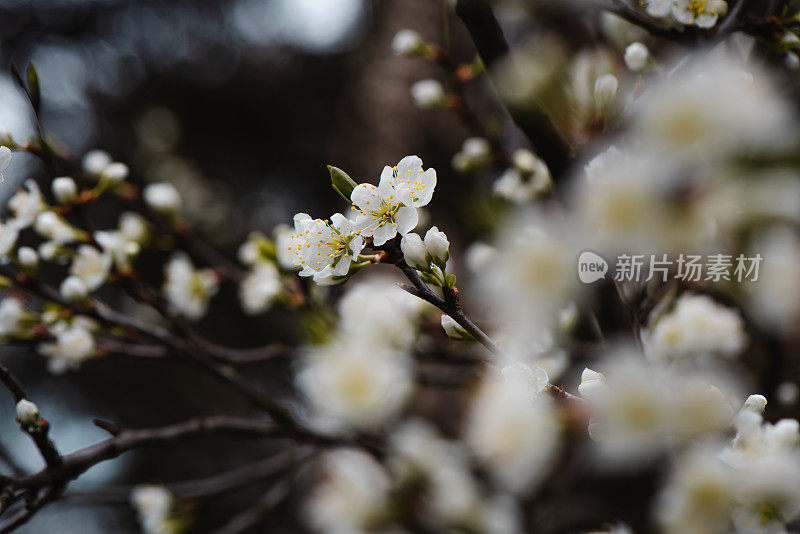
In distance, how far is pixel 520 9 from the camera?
99cm

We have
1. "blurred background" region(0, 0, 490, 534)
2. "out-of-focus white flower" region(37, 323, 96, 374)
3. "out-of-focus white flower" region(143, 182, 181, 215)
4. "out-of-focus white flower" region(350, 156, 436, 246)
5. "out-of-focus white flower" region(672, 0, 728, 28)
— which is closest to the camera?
"out-of-focus white flower" region(350, 156, 436, 246)

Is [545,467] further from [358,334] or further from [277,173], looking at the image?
[277,173]

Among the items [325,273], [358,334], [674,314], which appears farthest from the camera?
[358,334]

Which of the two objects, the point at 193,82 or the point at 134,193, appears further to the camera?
the point at 193,82

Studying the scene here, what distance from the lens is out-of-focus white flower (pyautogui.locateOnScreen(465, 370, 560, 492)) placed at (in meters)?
0.72

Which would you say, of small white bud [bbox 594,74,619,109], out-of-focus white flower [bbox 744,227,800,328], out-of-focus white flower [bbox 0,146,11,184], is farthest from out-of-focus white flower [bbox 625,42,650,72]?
out-of-focus white flower [bbox 0,146,11,184]

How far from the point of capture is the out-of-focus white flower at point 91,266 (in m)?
0.73

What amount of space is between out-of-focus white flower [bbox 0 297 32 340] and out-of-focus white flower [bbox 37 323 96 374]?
1.6 inches

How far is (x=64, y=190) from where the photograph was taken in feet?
2.34

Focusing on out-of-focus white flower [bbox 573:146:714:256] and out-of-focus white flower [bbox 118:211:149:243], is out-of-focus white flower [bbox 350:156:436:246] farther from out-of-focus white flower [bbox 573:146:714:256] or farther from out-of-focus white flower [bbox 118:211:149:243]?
out-of-focus white flower [bbox 118:211:149:243]

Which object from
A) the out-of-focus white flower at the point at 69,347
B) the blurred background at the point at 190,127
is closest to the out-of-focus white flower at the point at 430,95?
the out-of-focus white flower at the point at 69,347

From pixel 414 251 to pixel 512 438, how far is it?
1.51 feet

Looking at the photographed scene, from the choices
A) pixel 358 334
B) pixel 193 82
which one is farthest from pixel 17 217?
pixel 193 82

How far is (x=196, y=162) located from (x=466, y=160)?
246 cm
